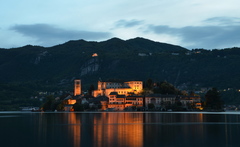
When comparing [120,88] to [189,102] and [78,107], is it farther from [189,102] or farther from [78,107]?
[189,102]

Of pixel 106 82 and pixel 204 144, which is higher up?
pixel 106 82

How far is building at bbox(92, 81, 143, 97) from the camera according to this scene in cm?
17575

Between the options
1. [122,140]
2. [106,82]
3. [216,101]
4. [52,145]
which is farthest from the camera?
[106,82]

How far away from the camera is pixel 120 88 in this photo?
17750 centimetres

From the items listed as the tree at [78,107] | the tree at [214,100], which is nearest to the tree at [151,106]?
the tree at [214,100]

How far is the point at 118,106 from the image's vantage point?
161375mm

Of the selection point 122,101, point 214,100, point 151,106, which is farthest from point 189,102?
point 122,101

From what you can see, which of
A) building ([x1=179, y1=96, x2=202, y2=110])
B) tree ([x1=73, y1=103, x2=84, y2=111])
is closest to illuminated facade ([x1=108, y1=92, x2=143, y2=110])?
tree ([x1=73, y1=103, x2=84, y2=111])

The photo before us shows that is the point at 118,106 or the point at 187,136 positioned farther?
the point at 118,106

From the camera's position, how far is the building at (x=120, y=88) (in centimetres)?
17575

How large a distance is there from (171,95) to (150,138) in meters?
122

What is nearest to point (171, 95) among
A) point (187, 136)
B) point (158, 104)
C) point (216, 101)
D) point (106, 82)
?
point (158, 104)

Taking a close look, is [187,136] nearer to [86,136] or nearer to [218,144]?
[218,144]

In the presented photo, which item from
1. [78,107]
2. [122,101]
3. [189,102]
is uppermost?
[122,101]
